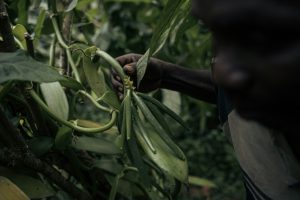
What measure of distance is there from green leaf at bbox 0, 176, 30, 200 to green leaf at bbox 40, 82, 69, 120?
0.12 meters

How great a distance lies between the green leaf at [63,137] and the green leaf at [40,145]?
0.4 inches

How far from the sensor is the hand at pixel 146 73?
0.81m

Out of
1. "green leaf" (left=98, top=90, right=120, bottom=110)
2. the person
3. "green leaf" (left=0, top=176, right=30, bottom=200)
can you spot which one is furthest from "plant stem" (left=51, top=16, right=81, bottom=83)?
the person

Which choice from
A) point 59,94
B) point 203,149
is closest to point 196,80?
point 59,94

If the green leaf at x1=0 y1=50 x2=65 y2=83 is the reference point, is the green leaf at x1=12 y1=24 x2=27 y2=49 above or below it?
below

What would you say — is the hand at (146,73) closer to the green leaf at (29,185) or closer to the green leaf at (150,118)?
the green leaf at (150,118)

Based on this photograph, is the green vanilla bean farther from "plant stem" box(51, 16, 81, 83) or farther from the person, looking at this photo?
the person

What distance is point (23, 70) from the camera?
24.4 inches

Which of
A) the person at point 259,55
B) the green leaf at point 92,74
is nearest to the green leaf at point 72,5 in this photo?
the green leaf at point 92,74

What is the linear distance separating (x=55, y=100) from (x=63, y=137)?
2.2 inches

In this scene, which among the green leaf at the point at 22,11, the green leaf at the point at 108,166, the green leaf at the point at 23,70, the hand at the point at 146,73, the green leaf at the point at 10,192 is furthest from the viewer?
the green leaf at the point at 22,11

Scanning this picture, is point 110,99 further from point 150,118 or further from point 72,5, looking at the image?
point 72,5

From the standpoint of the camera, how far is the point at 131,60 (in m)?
0.86

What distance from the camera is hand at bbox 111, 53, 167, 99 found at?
0.81 meters
